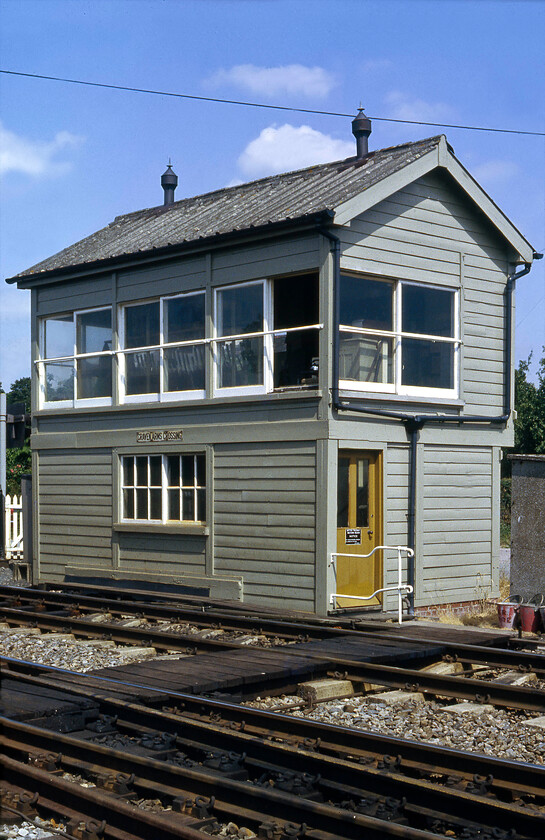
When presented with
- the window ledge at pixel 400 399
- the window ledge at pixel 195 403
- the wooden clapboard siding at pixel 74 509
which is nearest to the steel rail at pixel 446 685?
the window ledge at pixel 400 399

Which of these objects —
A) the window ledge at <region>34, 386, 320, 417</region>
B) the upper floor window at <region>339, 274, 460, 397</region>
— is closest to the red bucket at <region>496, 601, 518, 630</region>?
the upper floor window at <region>339, 274, 460, 397</region>

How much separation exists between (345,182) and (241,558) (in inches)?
232

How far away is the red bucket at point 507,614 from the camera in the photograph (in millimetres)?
12938

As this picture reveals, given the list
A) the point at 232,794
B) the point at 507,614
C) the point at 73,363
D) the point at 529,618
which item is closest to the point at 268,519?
the point at 507,614

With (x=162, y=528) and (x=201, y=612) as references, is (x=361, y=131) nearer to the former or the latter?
(x=162, y=528)

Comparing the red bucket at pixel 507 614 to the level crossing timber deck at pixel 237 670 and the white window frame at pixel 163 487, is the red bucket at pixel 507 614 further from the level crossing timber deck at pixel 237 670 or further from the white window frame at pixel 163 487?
the white window frame at pixel 163 487

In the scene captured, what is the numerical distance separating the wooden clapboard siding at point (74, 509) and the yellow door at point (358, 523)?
5.22 metres

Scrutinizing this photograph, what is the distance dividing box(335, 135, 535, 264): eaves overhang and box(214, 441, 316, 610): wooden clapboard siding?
3412mm

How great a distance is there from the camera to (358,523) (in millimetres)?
14227

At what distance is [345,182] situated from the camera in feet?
48.9

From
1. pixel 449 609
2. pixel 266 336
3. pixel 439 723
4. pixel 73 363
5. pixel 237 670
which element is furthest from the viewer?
pixel 73 363

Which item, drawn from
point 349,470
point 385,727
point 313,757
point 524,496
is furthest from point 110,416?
point 313,757

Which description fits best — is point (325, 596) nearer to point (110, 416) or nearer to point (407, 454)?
point (407, 454)

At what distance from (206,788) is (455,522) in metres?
10.3
